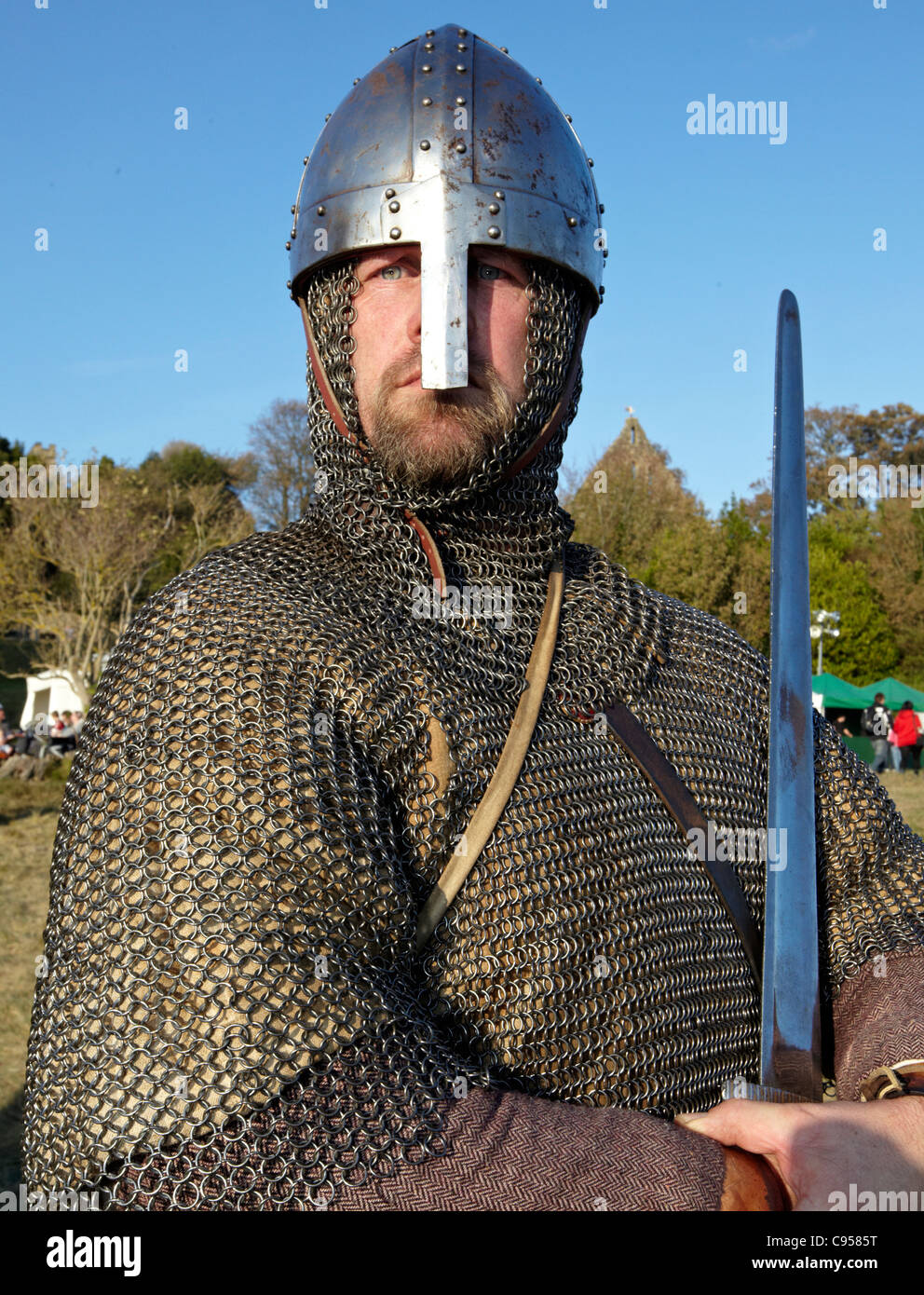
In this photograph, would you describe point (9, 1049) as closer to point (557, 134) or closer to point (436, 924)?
point (436, 924)

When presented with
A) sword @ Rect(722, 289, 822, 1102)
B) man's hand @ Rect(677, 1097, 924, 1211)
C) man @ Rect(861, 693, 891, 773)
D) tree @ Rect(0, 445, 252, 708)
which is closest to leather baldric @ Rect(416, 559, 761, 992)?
sword @ Rect(722, 289, 822, 1102)

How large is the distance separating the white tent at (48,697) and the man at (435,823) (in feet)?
67.0

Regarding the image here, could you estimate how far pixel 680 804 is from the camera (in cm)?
238

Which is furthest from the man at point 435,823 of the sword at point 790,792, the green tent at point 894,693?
the green tent at point 894,693

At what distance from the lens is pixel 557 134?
2475mm

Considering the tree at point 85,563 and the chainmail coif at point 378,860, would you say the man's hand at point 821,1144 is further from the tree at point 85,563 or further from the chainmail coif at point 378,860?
the tree at point 85,563

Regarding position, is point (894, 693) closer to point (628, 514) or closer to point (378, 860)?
point (628, 514)

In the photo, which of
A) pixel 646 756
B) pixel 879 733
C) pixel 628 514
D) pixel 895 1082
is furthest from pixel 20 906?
pixel 628 514

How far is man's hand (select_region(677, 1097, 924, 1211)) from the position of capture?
1579 millimetres

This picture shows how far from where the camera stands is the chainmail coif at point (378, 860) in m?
1.54

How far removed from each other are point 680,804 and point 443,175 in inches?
54.0

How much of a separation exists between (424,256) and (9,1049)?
5.06m

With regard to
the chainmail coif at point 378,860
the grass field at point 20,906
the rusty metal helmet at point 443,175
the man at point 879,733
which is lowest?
the grass field at point 20,906

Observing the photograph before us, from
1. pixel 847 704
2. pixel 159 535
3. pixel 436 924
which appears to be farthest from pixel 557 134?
pixel 847 704
